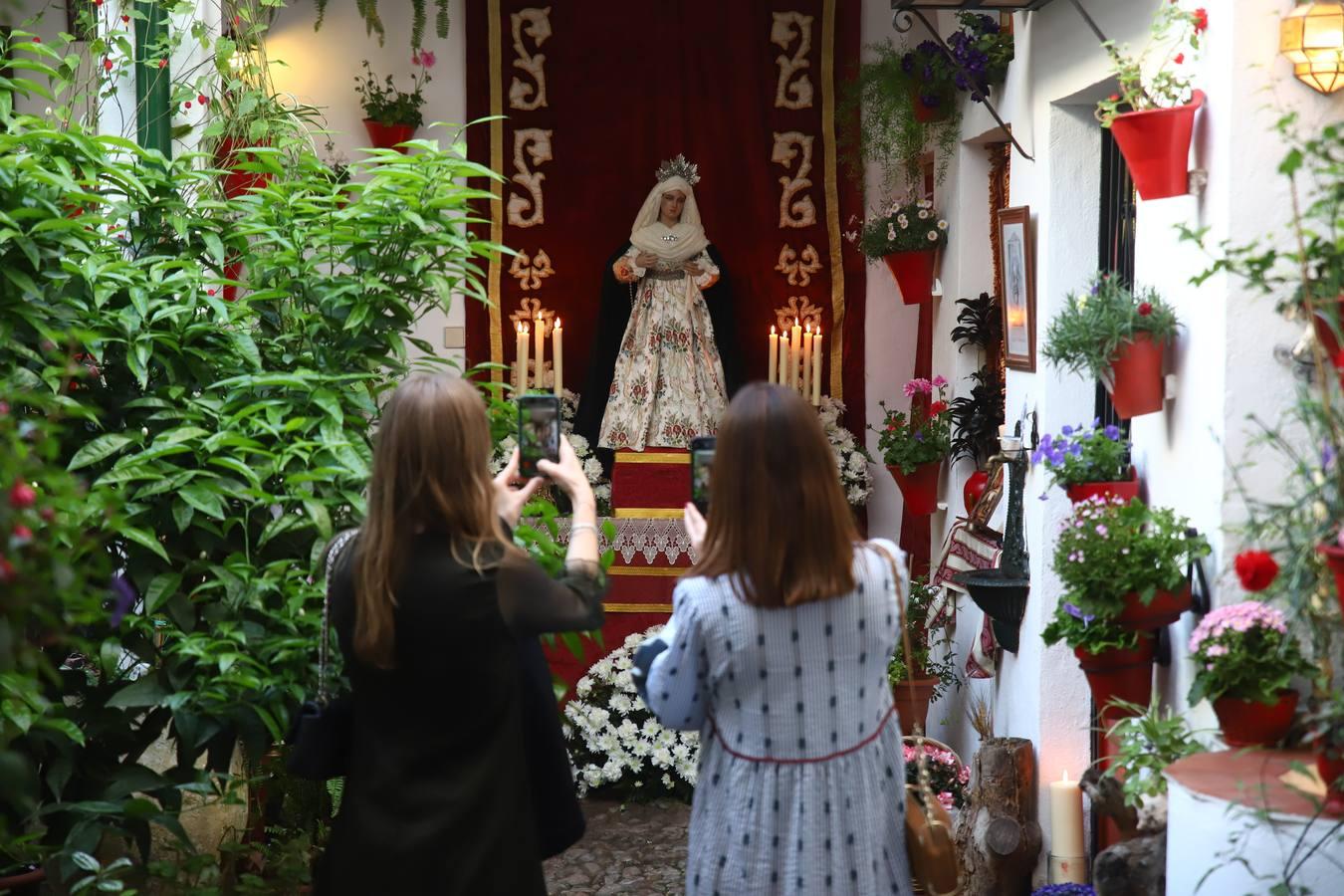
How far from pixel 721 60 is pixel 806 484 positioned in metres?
5.89

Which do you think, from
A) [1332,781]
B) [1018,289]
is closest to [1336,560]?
[1332,781]

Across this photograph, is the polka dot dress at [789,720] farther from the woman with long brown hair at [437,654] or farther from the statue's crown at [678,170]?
the statue's crown at [678,170]

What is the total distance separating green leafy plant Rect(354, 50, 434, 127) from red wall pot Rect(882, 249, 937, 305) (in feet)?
8.27

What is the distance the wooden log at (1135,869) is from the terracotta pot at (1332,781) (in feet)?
3.13

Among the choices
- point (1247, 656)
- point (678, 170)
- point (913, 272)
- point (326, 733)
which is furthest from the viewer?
point (678, 170)

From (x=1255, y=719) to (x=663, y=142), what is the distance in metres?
5.32

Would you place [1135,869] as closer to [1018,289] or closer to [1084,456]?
[1084,456]

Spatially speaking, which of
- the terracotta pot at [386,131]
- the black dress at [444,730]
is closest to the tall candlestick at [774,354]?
the terracotta pot at [386,131]

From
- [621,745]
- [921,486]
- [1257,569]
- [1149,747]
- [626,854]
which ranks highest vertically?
[1257,569]

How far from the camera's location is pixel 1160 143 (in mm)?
3803

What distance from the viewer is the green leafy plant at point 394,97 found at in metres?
7.55

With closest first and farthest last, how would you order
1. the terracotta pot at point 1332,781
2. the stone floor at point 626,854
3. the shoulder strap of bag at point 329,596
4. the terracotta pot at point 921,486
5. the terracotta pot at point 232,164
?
the shoulder strap of bag at point 329,596 < the terracotta pot at point 1332,781 < the terracotta pot at point 232,164 < the stone floor at point 626,854 < the terracotta pot at point 921,486

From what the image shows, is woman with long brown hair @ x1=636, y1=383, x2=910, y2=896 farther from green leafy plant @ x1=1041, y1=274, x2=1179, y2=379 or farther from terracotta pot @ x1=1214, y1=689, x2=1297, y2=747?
green leafy plant @ x1=1041, y1=274, x2=1179, y2=379

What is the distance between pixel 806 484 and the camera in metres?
2.48
